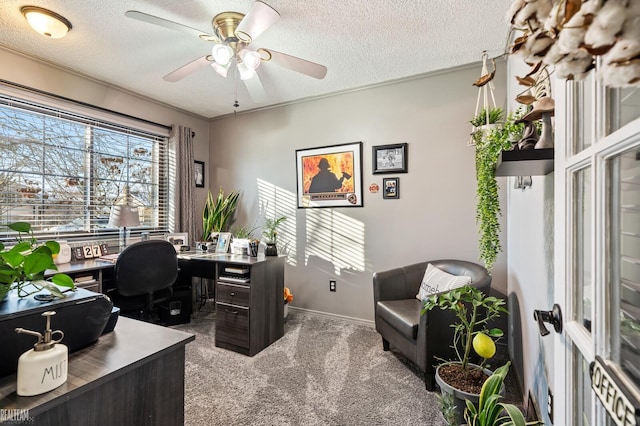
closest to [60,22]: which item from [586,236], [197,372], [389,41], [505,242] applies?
[389,41]

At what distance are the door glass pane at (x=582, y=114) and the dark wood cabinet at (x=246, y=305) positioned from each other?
2282mm

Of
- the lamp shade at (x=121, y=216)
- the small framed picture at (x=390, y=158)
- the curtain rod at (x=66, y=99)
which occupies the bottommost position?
the lamp shade at (x=121, y=216)

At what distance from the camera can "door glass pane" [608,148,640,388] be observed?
0.50 m

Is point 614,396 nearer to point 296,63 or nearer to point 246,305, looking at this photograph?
point 296,63

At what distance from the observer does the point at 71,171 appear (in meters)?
2.88

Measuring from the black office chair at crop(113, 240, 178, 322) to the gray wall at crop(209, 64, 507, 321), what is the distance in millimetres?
1394

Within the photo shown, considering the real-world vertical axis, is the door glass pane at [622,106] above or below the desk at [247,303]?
above

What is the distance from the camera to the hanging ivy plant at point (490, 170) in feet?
3.93

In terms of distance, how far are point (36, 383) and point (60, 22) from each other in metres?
2.48

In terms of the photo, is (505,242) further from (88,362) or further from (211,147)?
(211,147)

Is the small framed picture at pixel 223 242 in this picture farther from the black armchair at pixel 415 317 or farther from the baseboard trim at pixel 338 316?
the black armchair at pixel 415 317

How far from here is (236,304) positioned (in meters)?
2.60

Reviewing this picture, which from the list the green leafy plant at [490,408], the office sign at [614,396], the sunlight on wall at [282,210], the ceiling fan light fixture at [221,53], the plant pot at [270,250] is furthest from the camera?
the sunlight on wall at [282,210]

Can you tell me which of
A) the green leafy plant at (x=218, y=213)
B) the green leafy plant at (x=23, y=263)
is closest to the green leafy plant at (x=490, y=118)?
the green leafy plant at (x=23, y=263)
